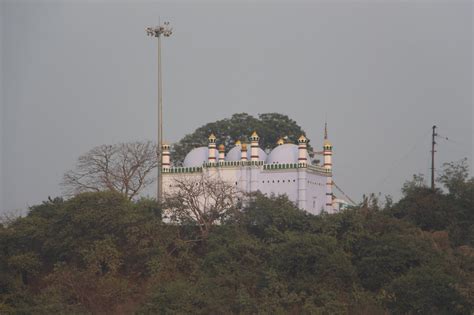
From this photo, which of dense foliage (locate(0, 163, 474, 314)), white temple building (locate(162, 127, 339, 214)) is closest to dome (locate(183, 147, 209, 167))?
white temple building (locate(162, 127, 339, 214))

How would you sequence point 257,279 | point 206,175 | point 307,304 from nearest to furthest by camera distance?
point 307,304
point 257,279
point 206,175

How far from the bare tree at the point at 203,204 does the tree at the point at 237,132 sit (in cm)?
951

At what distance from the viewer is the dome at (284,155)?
36.9 meters

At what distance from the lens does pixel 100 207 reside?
112ft

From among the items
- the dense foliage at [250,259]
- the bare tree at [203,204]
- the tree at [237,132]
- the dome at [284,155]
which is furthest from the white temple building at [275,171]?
the tree at [237,132]

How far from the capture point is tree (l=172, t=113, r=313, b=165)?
1805 inches

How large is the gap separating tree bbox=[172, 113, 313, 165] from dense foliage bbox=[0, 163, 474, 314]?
10260 mm

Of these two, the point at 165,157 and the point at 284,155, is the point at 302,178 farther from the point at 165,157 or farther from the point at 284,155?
the point at 165,157

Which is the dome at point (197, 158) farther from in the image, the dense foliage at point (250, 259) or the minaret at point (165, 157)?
the dense foliage at point (250, 259)

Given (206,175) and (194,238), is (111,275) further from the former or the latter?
(206,175)

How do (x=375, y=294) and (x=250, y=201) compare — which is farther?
(x=250, y=201)

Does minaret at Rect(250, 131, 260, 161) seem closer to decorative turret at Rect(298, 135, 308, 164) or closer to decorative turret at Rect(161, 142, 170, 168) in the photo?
decorative turret at Rect(298, 135, 308, 164)

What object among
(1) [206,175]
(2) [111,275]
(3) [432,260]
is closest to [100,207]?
(2) [111,275]

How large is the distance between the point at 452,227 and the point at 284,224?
21.1ft
